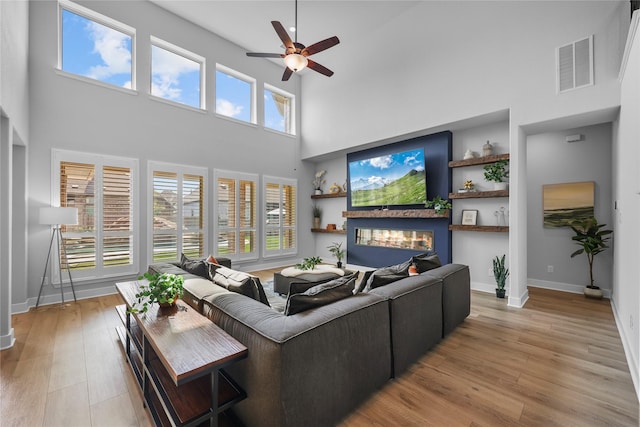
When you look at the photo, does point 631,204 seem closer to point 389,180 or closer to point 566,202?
point 566,202

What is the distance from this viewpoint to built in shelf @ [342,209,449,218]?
16.6 feet

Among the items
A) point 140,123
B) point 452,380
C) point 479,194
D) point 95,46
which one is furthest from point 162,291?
point 95,46

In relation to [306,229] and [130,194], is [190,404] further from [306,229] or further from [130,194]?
[306,229]

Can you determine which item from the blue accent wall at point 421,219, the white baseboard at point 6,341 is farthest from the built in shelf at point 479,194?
the white baseboard at point 6,341

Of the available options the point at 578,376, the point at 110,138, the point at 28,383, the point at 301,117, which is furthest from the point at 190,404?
the point at 301,117

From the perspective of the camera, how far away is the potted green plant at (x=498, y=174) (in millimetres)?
4312

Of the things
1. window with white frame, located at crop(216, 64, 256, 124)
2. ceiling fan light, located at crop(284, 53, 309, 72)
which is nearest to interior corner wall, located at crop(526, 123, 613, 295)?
ceiling fan light, located at crop(284, 53, 309, 72)

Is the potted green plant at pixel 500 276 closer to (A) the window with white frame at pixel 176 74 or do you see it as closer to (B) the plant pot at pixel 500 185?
(B) the plant pot at pixel 500 185

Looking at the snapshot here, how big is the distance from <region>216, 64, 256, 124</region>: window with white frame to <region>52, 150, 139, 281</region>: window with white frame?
90.9 inches

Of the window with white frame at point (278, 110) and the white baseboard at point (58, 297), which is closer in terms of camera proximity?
the white baseboard at point (58, 297)

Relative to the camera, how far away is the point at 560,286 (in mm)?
4609

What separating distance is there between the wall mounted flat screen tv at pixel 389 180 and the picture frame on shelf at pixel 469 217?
72 centimetres

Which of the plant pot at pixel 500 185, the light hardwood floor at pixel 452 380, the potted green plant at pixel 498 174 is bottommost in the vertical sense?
the light hardwood floor at pixel 452 380

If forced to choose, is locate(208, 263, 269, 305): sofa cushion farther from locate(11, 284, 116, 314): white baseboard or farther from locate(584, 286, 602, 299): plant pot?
locate(584, 286, 602, 299): plant pot
